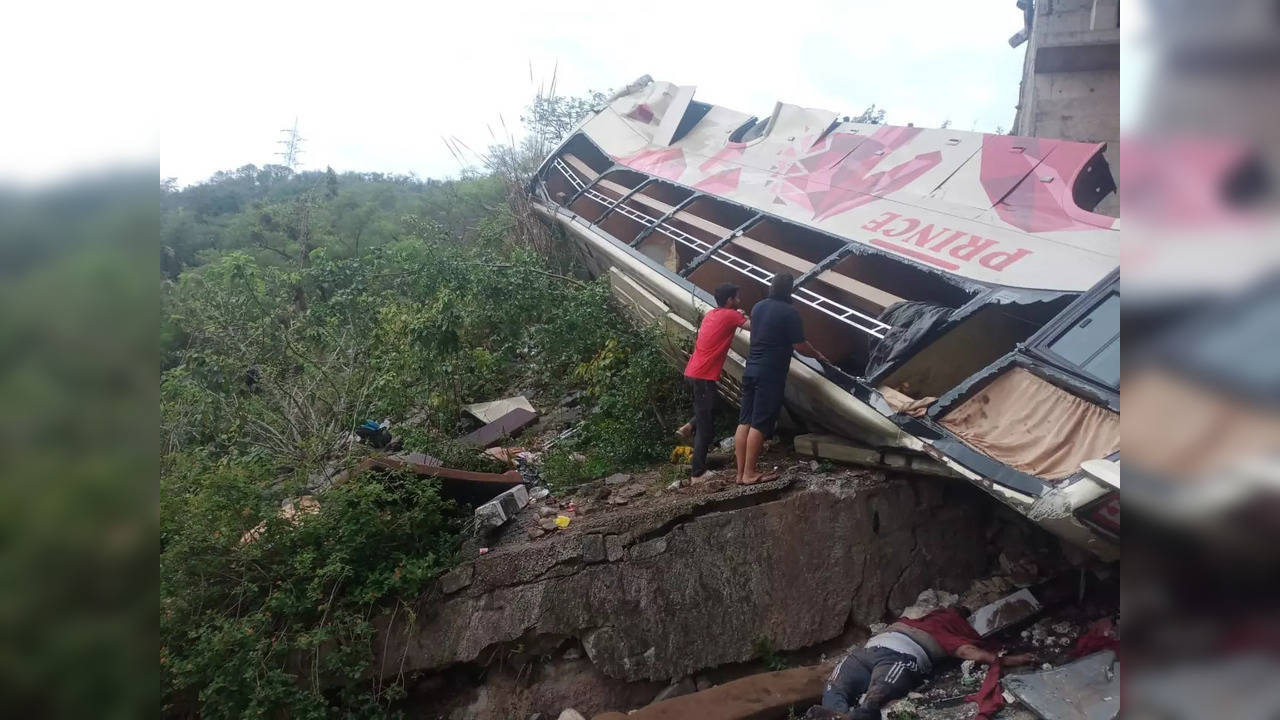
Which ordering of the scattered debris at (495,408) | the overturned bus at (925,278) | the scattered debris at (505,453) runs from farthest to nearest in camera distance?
the scattered debris at (495,408) → the scattered debris at (505,453) → the overturned bus at (925,278)

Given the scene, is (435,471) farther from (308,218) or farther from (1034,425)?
(308,218)

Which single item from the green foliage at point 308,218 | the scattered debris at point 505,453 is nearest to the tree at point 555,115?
the green foliage at point 308,218

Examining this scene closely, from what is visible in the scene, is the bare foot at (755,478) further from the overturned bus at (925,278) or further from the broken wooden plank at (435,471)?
the broken wooden plank at (435,471)

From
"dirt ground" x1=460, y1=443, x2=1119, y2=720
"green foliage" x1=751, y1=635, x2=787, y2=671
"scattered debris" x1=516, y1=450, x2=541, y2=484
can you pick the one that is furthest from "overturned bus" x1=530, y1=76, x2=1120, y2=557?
"scattered debris" x1=516, y1=450, x2=541, y2=484

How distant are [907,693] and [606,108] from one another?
8428 millimetres

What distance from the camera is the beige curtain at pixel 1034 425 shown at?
284 cm

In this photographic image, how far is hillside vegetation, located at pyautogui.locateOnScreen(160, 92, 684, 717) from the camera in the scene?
3.37 meters

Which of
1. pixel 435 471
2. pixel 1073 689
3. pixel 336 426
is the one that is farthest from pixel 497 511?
pixel 1073 689

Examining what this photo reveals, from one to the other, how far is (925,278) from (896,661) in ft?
8.12

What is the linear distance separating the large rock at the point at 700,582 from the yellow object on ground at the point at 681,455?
896mm

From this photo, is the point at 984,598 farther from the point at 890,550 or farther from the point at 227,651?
the point at 227,651

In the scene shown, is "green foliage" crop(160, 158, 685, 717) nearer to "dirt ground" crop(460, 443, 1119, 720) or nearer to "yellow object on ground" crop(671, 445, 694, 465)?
"yellow object on ground" crop(671, 445, 694, 465)
